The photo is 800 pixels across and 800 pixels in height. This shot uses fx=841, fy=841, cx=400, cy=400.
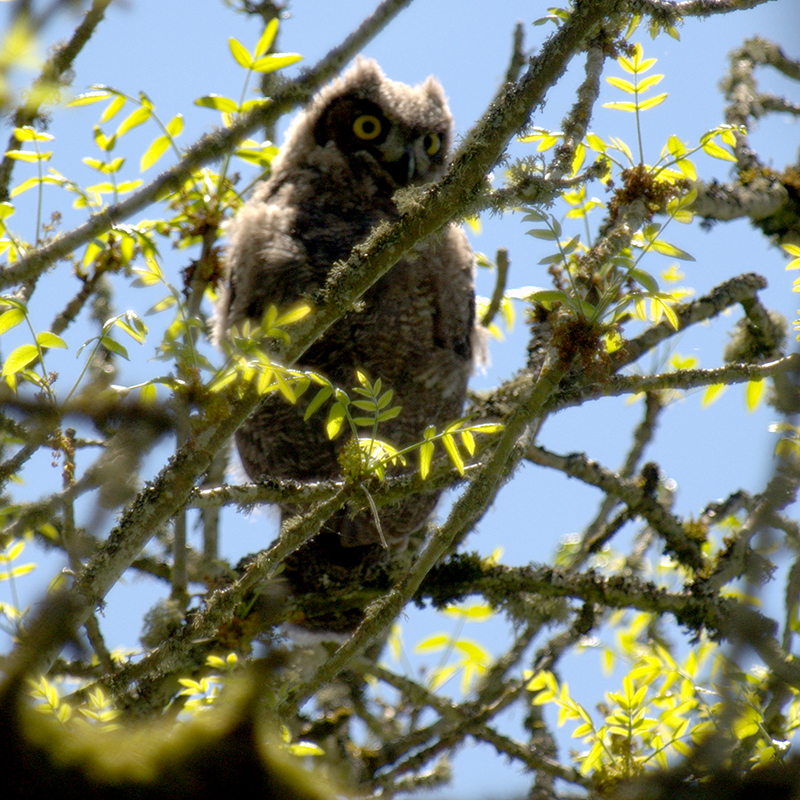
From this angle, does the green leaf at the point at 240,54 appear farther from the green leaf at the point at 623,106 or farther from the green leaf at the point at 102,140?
the green leaf at the point at 623,106

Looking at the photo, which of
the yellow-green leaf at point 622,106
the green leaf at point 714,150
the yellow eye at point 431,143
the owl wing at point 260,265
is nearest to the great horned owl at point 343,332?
the owl wing at point 260,265

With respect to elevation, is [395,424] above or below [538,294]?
above

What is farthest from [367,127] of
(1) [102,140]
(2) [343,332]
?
(1) [102,140]

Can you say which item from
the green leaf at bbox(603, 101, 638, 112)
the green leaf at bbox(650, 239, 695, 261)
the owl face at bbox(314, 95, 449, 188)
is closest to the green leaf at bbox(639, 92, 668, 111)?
the green leaf at bbox(603, 101, 638, 112)

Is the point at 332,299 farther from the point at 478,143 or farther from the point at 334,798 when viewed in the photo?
the point at 334,798

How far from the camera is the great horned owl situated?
349 centimetres

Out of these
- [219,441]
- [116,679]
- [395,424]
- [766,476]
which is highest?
[395,424]

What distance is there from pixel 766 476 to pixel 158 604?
106 inches

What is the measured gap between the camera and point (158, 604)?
134 inches

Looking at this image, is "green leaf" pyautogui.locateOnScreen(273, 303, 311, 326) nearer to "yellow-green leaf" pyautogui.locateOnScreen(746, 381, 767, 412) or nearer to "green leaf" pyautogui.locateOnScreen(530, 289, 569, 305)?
"green leaf" pyautogui.locateOnScreen(530, 289, 569, 305)

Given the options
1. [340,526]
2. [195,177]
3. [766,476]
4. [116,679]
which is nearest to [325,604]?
[340,526]

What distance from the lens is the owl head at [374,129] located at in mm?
4758

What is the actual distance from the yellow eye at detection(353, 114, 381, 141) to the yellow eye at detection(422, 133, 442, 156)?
0.92ft

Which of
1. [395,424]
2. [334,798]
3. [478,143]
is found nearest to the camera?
[334,798]
